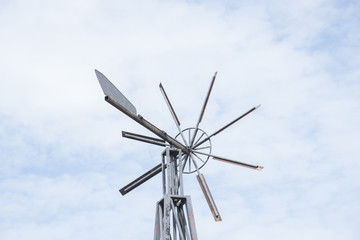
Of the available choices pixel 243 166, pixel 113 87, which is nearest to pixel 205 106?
pixel 243 166

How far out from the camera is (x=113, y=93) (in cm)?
1515

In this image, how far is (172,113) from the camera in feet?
59.8

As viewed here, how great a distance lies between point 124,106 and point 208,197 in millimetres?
4266

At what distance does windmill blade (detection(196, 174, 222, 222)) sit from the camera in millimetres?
16156

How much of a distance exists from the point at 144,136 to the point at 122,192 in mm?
2194

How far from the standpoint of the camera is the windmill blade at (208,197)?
1616 centimetres

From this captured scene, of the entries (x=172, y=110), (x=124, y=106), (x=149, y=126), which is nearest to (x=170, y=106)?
(x=172, y=110)

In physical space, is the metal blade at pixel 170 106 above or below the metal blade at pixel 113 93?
above

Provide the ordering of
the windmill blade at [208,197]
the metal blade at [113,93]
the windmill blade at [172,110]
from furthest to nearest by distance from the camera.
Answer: the windmill blade at [172,110], the windmill blade at [208,197], the metal blade at [113,93]

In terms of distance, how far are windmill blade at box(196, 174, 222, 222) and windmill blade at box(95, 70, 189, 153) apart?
45.4 inches

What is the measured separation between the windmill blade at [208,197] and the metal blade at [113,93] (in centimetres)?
335

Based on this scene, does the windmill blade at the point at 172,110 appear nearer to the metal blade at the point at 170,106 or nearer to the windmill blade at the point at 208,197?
the metal blade at the point at 170,106

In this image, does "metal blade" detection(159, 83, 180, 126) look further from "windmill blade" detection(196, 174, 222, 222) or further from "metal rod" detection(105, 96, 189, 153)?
"windmill blade" detection(196, 174, 222, 222)

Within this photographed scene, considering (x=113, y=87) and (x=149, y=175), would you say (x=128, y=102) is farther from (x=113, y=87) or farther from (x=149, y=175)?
(x=149, y=175)
